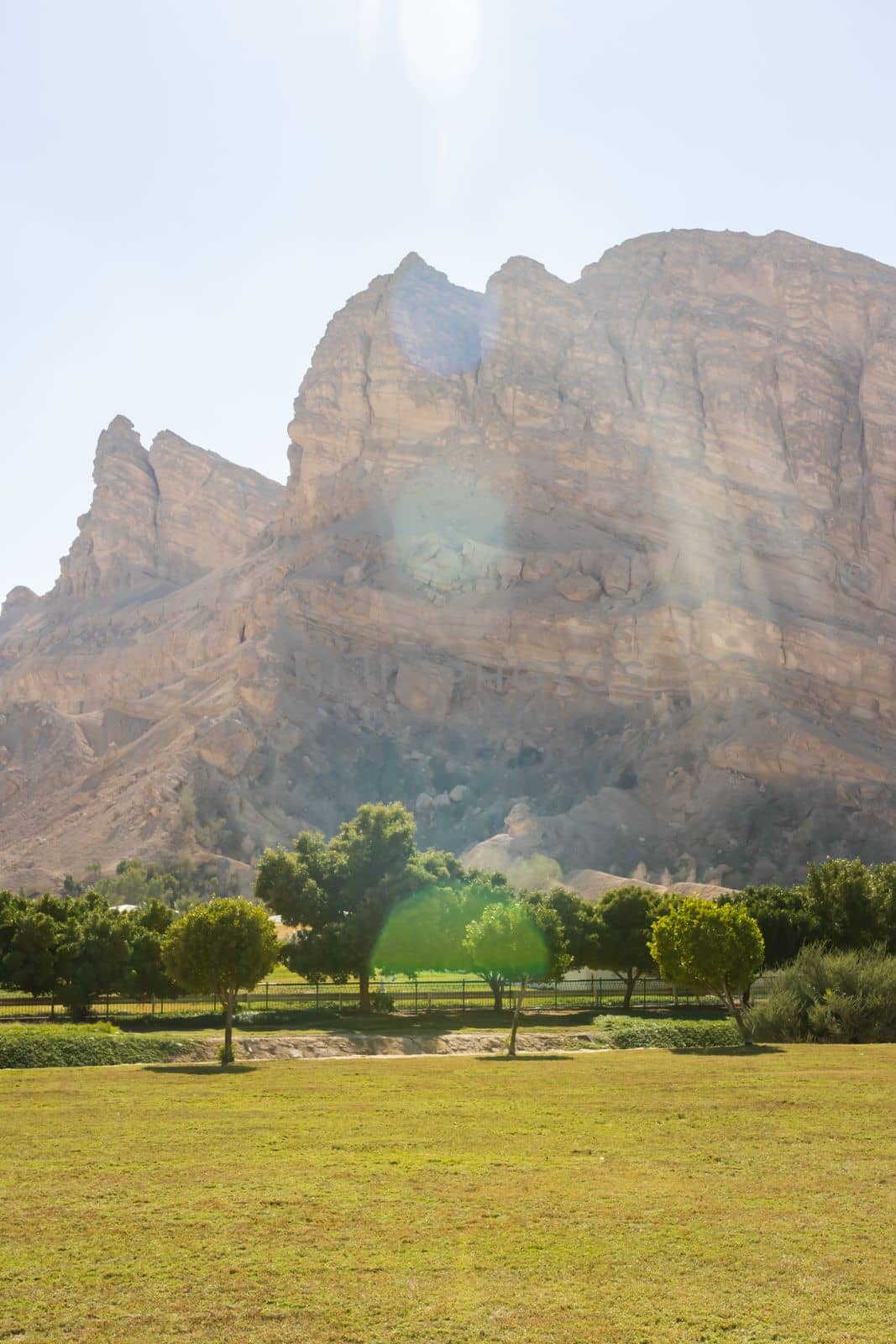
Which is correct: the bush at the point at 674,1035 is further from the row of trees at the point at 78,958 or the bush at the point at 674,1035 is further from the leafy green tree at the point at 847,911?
the row of trees at the point at 78,958

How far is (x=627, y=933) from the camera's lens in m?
49.3

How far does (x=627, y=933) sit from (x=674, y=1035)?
51.6ft

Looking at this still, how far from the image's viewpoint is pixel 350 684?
401 ft

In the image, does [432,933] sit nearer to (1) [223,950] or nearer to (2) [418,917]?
(2) [418,917]

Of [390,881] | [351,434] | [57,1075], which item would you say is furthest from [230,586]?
[57,1075]

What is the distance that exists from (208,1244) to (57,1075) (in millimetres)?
15230

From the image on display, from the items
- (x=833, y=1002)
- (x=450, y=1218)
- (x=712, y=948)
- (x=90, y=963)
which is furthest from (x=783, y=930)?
(x=450, y=1218)

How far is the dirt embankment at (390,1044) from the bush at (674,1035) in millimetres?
542

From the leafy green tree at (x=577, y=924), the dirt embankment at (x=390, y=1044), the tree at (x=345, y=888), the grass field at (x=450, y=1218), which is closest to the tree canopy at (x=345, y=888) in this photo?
the tree at (x=345, y=888)

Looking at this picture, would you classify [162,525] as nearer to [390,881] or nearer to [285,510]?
[285,510]

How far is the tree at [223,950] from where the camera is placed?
31.1 meters

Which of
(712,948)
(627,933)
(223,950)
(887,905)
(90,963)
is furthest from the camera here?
(627,933)

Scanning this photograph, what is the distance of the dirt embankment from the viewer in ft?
102

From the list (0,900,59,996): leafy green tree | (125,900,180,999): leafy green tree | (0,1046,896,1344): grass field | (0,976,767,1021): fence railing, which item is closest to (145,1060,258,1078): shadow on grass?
(0,1046,896,1344): grass field
